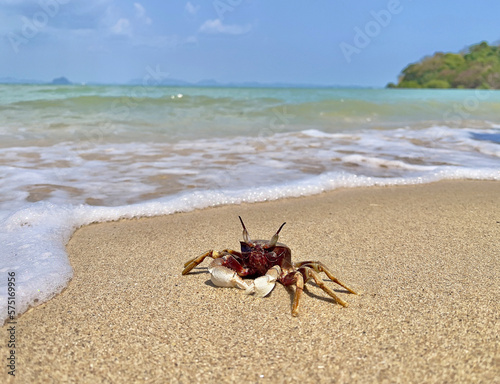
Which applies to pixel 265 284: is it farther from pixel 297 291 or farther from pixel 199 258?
pixel 199 258

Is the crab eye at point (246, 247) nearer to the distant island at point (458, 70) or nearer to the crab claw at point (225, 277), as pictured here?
the crab claw at point (225, 277)

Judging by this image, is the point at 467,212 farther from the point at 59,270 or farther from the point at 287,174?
the point at 59,270

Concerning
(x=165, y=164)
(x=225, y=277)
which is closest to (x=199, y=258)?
(x=225, y=277)

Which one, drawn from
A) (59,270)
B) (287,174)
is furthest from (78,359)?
(287,174)

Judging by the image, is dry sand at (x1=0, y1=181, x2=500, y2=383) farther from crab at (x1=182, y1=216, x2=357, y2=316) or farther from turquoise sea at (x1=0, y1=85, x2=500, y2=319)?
turquoise sea at (x1=0, y1=85, x2=500, y2=319)

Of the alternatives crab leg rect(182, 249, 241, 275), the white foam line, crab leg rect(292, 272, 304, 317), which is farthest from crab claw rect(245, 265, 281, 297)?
the white foam line

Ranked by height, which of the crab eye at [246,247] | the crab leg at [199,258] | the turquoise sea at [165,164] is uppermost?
the crab eye at [246,247]

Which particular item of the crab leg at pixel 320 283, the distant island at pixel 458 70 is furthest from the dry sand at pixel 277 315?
the distant island at pixel 458 70
